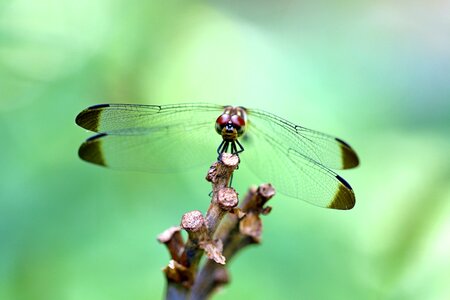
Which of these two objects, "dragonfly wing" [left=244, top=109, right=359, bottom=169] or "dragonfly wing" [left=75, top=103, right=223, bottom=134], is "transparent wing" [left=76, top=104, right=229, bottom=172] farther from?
"dragonfly wing" [left=244, top=109, right=359, bottom=169]

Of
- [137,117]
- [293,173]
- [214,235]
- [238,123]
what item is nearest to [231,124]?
[238,123]

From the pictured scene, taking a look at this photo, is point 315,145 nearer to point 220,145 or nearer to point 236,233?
point 220,145

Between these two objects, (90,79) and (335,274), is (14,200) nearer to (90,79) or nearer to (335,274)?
(90,79)

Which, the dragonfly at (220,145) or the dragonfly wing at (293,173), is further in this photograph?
the dragonfly at (220,145)

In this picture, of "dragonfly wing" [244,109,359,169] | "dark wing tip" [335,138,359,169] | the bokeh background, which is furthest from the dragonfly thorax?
the bokeh background

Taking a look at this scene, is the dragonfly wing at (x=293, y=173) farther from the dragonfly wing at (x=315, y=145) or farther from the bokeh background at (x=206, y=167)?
the bokeh background at (x=206, y=167)

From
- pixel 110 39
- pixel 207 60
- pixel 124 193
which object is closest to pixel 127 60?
pixel 110 39

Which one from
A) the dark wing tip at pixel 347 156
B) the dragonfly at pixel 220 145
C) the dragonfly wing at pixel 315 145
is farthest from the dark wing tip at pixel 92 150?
the dark wing tip at pixel 347 156
